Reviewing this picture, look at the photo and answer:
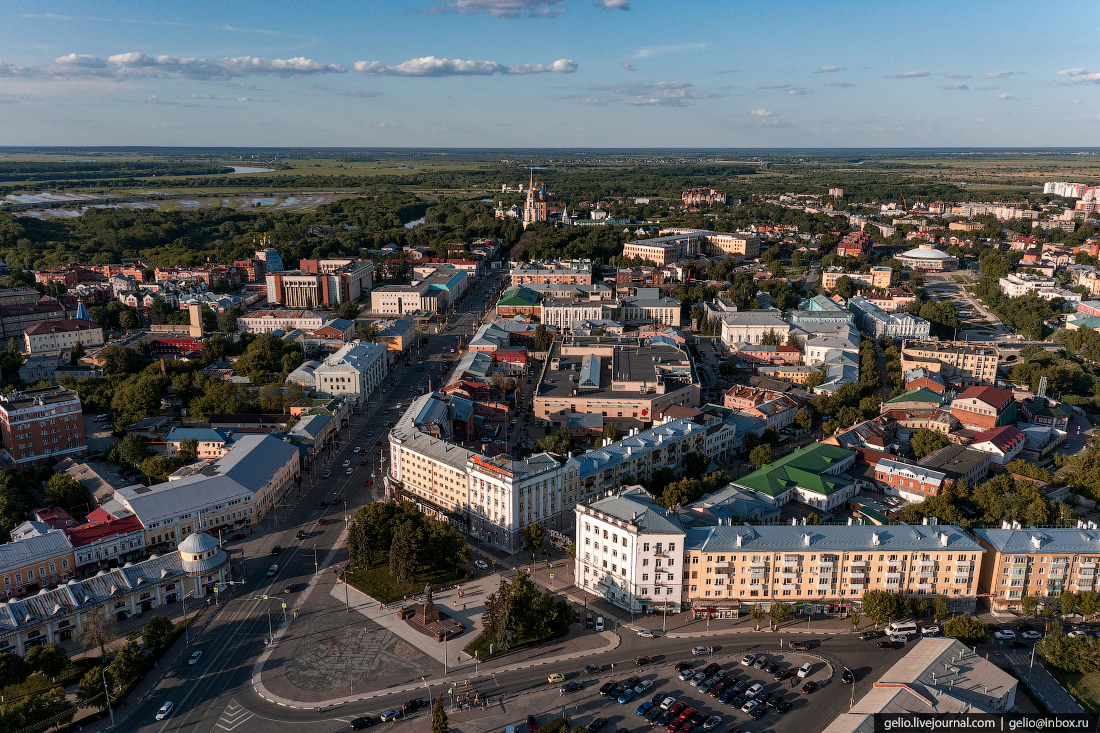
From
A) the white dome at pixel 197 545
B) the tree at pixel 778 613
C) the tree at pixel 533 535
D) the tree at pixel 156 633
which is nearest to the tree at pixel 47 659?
the tree at pixel 156 633

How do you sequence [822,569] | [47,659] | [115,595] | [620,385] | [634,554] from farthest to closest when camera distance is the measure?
[620,385]
[634,554]
[822,569]
[115,595]
[47,659]

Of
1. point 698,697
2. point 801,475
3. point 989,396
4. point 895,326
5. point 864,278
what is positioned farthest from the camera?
point 864,278

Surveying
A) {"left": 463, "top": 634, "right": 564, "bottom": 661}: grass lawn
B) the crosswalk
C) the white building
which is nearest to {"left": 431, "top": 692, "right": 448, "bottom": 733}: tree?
{"left": 463, "top": 634, "right": 564, "bottom": 661}: grass lawn

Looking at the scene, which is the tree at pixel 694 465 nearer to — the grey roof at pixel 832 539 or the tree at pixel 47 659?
the grey roof at pixel 832 539

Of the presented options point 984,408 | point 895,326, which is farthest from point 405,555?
point 895,326

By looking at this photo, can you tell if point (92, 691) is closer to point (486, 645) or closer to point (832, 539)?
point (486, 645)

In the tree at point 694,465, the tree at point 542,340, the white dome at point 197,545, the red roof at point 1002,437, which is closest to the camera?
the white dome at point 197,545
